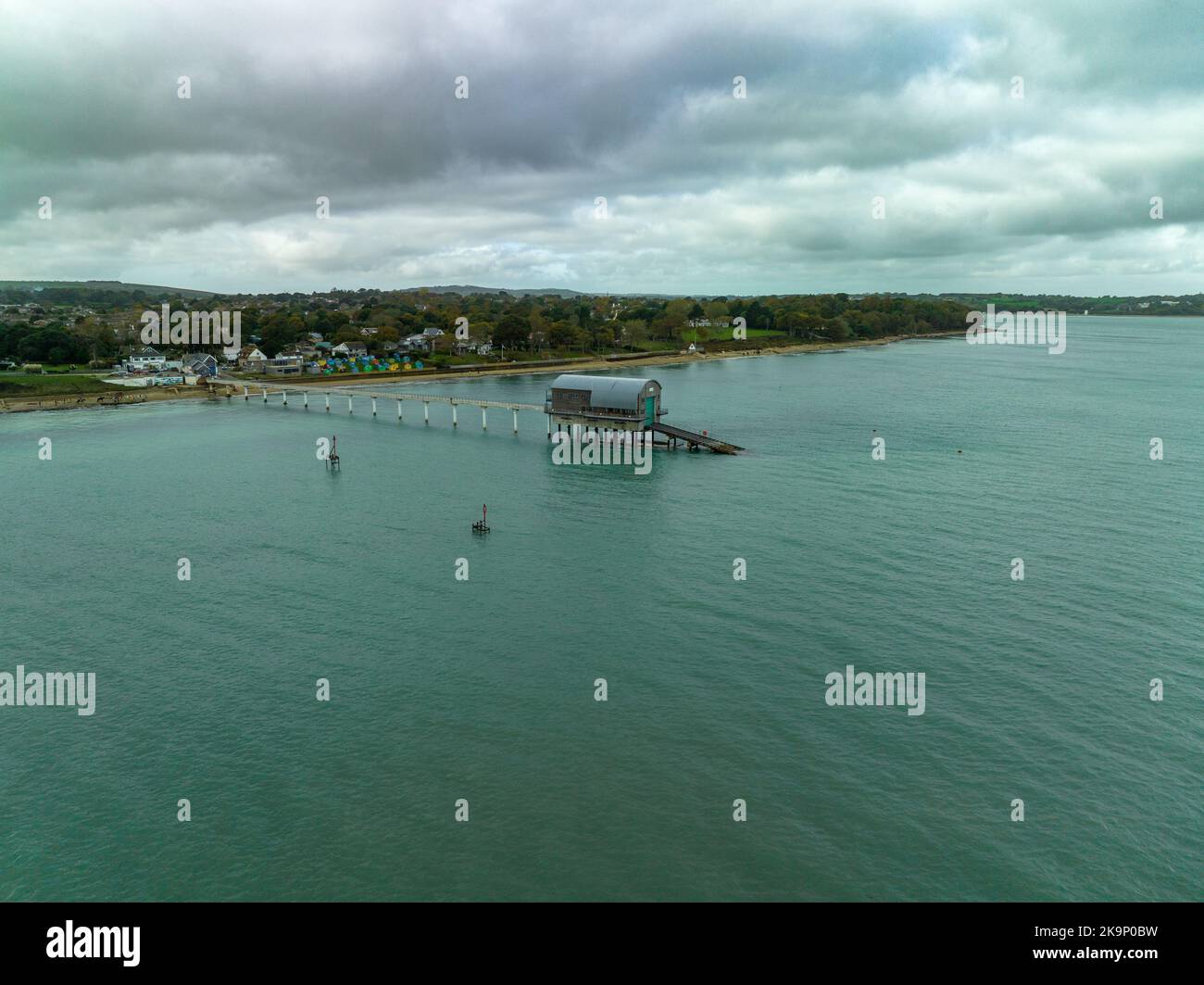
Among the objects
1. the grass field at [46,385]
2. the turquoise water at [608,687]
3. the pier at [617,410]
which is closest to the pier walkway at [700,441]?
the pier at [617,410]

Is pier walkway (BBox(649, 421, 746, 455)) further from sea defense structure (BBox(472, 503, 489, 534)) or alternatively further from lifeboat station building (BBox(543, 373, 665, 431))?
sea defense structure (BBox(472, 503, 489, 534))

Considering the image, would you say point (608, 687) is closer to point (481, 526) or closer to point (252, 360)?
point (481, 526)

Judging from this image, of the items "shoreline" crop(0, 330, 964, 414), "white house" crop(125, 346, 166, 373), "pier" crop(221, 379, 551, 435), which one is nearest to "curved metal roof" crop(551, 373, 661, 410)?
"pier" crop(221, 379, 551, 435)

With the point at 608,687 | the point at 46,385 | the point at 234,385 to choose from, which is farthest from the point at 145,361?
the point at 608,687

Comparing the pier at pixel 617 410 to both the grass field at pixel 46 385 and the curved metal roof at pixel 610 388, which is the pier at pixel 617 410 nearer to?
the curved metal roof at pixel 610 388

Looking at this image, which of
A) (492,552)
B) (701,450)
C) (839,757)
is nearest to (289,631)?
(492,552)
